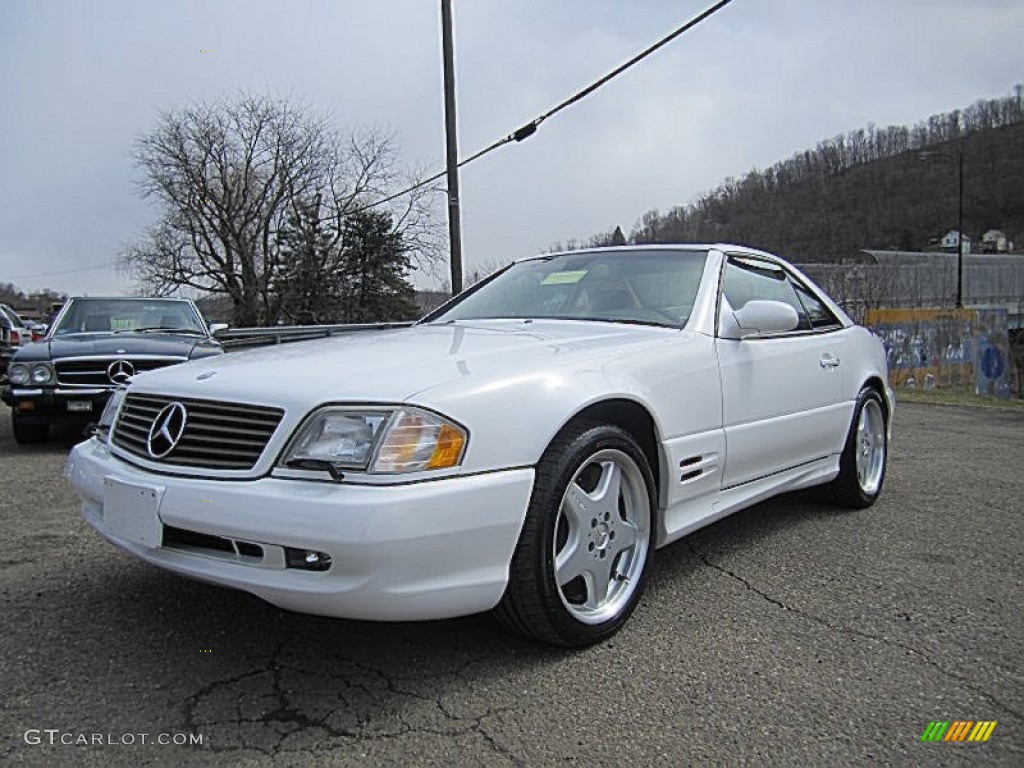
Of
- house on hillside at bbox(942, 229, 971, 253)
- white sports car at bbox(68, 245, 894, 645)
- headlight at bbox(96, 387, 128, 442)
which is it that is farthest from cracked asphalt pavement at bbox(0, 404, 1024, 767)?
house on hillside at bbox(942, 229, 971, 253)

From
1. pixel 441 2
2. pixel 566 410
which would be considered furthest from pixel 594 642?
pixel 441 2

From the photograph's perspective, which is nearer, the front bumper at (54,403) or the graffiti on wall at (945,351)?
→ the front bumper at (54,403)

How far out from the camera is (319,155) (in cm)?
3288

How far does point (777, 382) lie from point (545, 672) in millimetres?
1812

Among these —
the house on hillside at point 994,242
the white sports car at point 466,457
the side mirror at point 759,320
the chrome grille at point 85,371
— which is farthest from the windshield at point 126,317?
the house on hillside at point 994,242

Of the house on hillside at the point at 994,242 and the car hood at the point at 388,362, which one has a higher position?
Result: the house on hillside at the point at 994,242

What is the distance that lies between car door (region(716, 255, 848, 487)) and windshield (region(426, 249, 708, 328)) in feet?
0.67

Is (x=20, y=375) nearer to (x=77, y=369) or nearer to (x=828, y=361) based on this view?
(x=77, y=369)

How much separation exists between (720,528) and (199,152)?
3310 cm

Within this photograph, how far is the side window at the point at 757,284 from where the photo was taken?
3705 millimetres

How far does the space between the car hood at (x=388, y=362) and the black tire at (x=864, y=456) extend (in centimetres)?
170

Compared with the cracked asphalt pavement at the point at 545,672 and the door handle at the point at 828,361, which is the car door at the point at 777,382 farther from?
the cracked asphalt pavement at the point at 545,672

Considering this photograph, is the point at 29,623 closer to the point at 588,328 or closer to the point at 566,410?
the point at 566,410

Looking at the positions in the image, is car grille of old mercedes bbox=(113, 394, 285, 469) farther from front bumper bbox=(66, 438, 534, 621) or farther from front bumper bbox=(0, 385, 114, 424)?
front bumper bbox=(0, 385, 114, 424)
